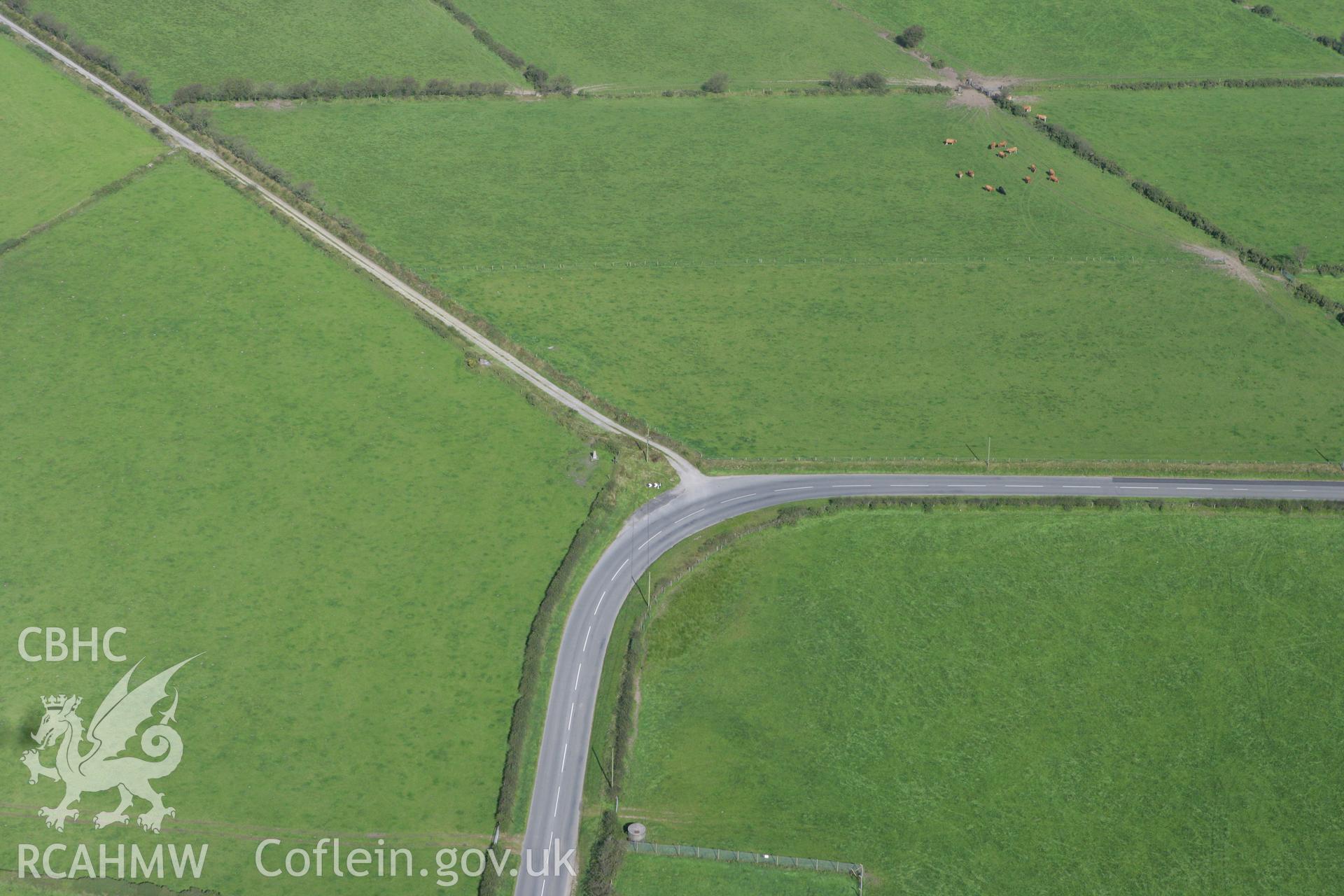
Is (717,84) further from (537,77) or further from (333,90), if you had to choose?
(333,90)

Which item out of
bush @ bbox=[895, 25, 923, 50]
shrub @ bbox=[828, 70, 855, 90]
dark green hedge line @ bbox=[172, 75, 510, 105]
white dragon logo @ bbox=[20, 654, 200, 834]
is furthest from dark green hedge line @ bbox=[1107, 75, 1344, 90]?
white dragon logo @ bbox=[20, 654, 200, 834]

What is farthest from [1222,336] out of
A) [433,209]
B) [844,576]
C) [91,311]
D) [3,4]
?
[3,4]

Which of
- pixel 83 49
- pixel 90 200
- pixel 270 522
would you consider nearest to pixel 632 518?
pixel 270 522

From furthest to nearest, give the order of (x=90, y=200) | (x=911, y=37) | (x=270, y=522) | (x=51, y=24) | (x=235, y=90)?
(x=911, y=37), (x=51, y=24), (x=235, y=90), (x=90, y=200), (x=270, y=522)

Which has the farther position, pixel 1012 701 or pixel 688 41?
pixel 688 41

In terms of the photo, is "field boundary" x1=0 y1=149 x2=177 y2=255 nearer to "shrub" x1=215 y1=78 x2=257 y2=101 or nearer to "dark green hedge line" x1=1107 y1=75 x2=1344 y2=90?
"shrub" x1=215 y1=78 x2=257 y2=101

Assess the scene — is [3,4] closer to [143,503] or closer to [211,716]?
[143,503]

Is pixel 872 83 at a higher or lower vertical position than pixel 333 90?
higher

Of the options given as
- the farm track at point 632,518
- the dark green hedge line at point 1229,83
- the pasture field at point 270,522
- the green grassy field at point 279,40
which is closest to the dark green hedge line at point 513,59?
the green grassy field at point 279,40
